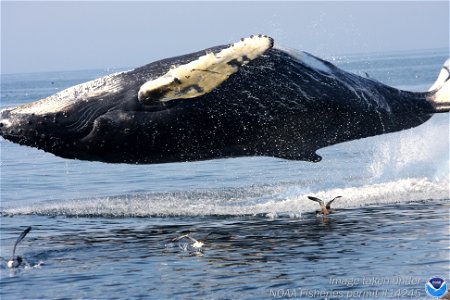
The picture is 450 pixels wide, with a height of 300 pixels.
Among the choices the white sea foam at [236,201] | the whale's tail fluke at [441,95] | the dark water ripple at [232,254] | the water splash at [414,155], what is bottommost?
the dark water ripple at [232,254]

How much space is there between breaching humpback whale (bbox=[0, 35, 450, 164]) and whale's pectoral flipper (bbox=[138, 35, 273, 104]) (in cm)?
9

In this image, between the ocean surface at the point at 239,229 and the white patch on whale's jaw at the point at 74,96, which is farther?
the white patch on whale's jaw at the point at 74,96

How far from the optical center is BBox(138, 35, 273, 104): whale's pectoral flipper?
57.5 ft

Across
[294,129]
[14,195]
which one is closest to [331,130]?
[294,129]

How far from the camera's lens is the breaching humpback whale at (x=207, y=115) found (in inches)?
722

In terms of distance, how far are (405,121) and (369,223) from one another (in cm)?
238

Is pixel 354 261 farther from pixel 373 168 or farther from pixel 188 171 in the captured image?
pixel 188 171

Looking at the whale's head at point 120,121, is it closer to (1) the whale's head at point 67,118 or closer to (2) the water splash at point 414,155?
(1) the whale's head at point 67,118

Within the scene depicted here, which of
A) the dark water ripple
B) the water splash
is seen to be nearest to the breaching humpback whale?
the dark water ripple

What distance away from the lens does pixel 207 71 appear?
1753 centimetres

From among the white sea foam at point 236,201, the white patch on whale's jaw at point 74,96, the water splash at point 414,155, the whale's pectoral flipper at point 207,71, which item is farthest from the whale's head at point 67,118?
the water splash at point 414,155

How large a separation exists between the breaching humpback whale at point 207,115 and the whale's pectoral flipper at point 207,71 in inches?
3.6

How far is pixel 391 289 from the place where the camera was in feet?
45.2

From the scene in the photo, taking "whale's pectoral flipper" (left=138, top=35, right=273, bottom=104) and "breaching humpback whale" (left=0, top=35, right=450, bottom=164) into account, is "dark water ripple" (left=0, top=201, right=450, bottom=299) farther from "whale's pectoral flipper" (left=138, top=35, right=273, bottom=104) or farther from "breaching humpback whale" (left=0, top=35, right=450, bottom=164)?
"whale's pectoral flipper" (left=138, top=35, right=273, bottom=104)
